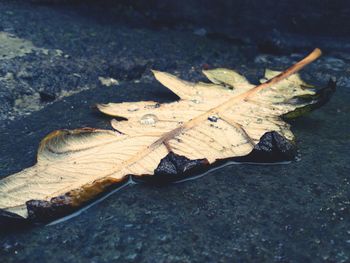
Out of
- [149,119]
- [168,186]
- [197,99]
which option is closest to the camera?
[168,186]

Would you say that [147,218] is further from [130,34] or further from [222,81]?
[130,34]

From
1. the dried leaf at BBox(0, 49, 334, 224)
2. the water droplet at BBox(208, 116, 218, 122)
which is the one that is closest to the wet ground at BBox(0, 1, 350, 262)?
the dried leaf at BBox(0, 49, 334, 224)

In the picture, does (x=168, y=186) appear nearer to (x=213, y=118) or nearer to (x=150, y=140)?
(x=150, y=140)

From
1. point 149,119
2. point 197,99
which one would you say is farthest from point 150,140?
point 197,99

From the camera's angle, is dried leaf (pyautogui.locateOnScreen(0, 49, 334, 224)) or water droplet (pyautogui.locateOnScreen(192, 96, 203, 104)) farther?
water droplet (pyautogui.locateOnScreen(192, 96, 203, 104))

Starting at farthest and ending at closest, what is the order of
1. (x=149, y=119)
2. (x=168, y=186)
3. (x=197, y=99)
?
(x=197, y=99) < (x=149, y=119) < (x=168, y=186)

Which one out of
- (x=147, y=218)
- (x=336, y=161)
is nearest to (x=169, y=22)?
(x=336, y=161)

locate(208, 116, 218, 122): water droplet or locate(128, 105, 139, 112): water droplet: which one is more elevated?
locate(208, 116, 218, 122): water droplet

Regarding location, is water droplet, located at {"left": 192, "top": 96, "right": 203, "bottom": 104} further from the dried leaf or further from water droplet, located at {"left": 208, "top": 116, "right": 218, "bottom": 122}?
water droplet, located at {"left": 208, "top": 116, "right": 218, "bottom": 122}
